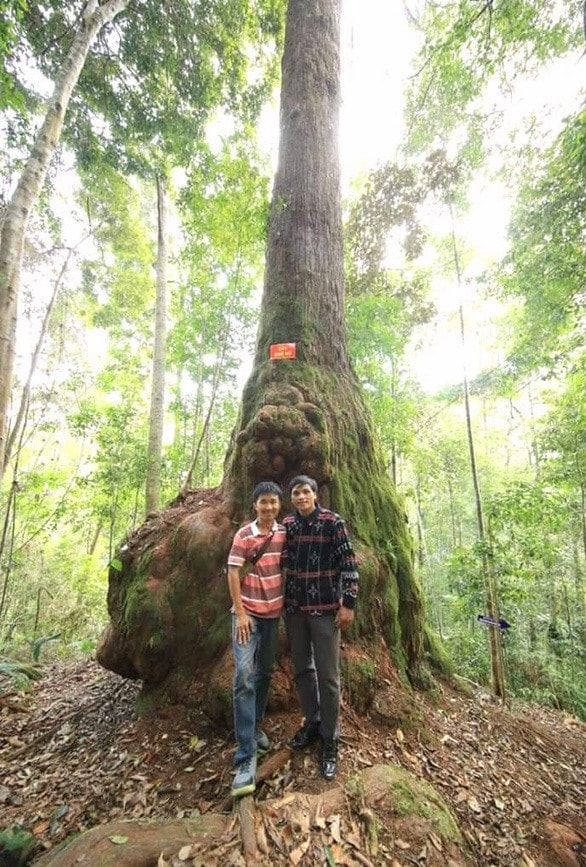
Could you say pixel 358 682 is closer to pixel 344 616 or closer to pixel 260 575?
pixel 344 616

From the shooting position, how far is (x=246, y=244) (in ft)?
18.5

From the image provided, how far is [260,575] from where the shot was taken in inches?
108

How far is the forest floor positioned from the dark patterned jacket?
98cm

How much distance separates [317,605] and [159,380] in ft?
23.1

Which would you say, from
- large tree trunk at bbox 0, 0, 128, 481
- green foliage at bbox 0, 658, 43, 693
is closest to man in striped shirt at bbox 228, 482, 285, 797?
large tree trunk at bbox 0, 0, 128, 481

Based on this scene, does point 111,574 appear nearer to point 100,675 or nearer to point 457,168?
point 100,675

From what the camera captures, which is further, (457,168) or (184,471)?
(184,471)

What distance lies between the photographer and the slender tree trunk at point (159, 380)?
7809mm

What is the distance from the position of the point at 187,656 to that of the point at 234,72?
980 centimetres

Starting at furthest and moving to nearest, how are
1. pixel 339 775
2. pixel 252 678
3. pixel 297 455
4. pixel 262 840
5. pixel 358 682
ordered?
pixel 297 455, pixel 358 682, pixel 252 678, pixel 339 775, pixel 262 840

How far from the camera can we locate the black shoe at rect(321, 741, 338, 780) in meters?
2.42

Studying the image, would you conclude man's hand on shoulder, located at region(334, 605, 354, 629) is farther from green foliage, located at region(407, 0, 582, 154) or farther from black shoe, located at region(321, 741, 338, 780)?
green foliage, located at region(407, 0, 582, 154)

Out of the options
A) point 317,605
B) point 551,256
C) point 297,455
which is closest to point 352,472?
point 297,455

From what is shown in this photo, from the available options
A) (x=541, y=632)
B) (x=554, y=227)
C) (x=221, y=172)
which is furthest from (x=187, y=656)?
(x=541, y=632)
